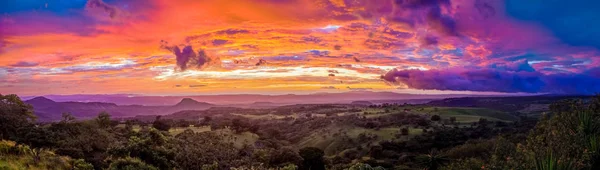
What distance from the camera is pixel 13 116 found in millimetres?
27594

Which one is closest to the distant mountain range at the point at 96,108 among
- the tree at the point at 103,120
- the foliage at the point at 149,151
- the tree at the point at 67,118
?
the tree at the point at 103,120

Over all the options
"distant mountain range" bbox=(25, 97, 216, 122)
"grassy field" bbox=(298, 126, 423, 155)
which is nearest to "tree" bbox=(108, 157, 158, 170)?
"grassy field" bbox=(298, 126, 423, 155)

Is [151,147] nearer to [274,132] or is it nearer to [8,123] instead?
[8,123]

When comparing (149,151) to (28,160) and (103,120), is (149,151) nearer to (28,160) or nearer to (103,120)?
(28,160)

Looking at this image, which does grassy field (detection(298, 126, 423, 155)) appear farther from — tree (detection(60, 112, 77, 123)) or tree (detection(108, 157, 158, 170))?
tree (detection(108, 157, 158, 170))

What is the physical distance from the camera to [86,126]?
32500 mm

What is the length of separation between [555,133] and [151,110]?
508ft

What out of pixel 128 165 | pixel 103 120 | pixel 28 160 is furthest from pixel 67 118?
pixel 128 165

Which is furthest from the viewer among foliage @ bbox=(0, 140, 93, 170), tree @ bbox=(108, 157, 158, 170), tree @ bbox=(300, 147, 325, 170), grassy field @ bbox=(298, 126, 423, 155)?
grassy field @ bbox=(298, 126, 423, 155)

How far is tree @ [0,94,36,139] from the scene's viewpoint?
26906 millimetres

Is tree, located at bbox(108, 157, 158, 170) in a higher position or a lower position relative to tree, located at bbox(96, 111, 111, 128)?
lower

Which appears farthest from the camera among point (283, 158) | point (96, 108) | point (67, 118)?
point (96, 108)

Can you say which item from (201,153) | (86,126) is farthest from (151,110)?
(201,153)

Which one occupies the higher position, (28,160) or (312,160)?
(28,160)
